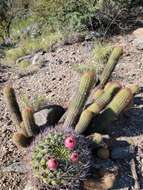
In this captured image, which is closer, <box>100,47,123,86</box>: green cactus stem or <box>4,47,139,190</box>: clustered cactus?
<box>4,47,139,190</box>: clustered cactus

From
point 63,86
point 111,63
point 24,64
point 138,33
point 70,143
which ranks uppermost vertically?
point 70,143

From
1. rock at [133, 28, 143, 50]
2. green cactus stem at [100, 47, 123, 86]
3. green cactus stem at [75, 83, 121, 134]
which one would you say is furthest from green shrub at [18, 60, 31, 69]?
green cactus stem at [75, 83, 121, 134]

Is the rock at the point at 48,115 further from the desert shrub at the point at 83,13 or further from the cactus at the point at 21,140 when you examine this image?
the desert shrub at the point at 83,13

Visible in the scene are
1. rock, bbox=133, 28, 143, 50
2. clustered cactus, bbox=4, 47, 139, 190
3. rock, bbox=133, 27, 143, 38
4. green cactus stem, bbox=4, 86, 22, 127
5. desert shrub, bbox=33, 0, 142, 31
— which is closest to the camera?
clustered cactus, bbox=4, 47, 139, 190

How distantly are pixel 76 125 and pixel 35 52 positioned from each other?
386 centimetres

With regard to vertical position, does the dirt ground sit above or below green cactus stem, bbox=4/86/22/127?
below

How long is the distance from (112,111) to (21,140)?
42.8 inches

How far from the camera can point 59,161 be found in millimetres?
4328

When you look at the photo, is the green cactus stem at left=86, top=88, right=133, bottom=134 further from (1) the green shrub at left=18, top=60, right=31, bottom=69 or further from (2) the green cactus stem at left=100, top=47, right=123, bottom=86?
(1) the green shrub at left=18, top=60, right=31, bottom=69

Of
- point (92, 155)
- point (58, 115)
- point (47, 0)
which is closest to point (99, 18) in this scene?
point (47, 0)

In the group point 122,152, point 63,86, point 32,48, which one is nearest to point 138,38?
point 32,48

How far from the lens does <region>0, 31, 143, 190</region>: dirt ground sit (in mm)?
4781

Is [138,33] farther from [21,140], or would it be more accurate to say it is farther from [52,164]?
[52,164]

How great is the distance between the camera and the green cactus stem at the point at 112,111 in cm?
493
